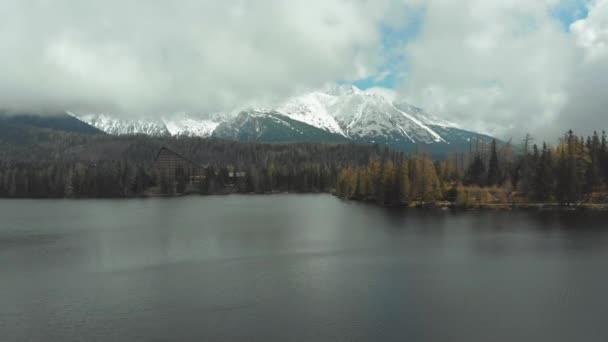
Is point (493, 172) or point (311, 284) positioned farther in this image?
point (493, 172)

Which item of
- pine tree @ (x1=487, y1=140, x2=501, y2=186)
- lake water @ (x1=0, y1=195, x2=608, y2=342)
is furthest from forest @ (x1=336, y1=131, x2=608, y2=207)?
lake water @ (x1=0, y1=195, x2=608, y2=342)

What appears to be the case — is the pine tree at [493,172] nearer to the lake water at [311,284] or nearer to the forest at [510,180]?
the forest at [510,180]

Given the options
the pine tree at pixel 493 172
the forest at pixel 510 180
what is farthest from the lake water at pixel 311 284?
the pine tree at pixel 493 172

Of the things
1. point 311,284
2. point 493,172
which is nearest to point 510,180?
point 493,172

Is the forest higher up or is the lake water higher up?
the forest

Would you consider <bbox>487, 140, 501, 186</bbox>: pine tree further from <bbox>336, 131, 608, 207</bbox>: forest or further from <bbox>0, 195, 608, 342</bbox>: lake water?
<bbox>0, 195, 608, 342</bbox>: lake water

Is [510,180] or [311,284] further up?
[510,180]

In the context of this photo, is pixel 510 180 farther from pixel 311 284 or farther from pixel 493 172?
pixel 311 284
